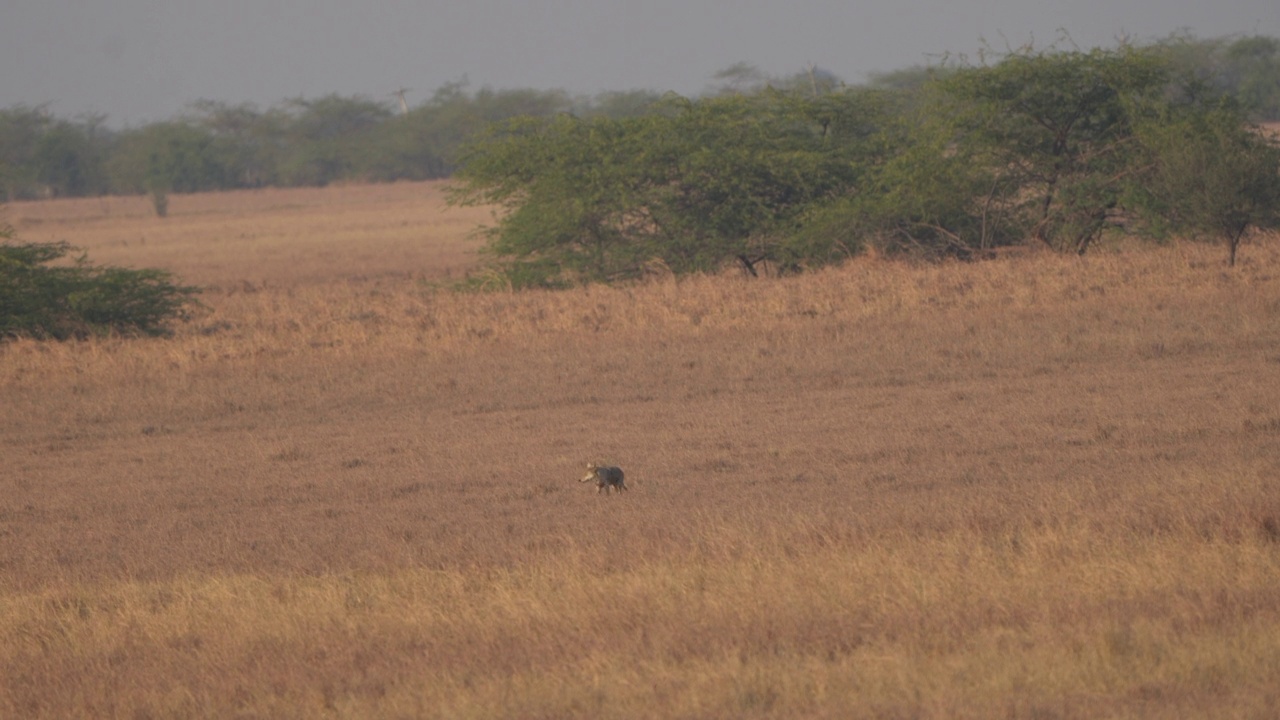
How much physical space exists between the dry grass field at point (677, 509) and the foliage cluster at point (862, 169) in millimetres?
5654

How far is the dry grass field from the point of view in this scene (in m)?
4.53

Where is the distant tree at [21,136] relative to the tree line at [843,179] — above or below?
above

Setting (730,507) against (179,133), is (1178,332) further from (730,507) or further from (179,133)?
(179,133)

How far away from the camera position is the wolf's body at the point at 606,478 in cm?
780

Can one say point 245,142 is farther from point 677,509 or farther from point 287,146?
point 677,509

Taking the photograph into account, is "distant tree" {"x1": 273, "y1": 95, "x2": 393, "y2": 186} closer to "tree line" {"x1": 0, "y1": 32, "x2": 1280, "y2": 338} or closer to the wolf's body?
"tree line" {"x1": 0, "y1": 32, "x2": 1280, "y2": 338}

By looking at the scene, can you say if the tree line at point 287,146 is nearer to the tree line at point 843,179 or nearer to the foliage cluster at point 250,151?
the foliage cluster at point 250,151

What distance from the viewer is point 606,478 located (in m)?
7.82

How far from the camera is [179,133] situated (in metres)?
88.9

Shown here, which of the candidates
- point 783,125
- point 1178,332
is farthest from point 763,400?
point 783,125

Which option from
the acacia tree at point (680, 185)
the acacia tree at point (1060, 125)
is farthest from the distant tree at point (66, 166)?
the acacia tree at point (1060, 125)

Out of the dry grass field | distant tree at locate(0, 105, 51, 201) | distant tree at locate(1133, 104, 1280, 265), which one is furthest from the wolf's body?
distant tree at locate(0, 105, 51, 201)

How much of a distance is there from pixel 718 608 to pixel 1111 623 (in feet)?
5.05

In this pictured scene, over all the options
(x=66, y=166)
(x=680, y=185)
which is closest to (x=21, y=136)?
(x=66, y=166)
